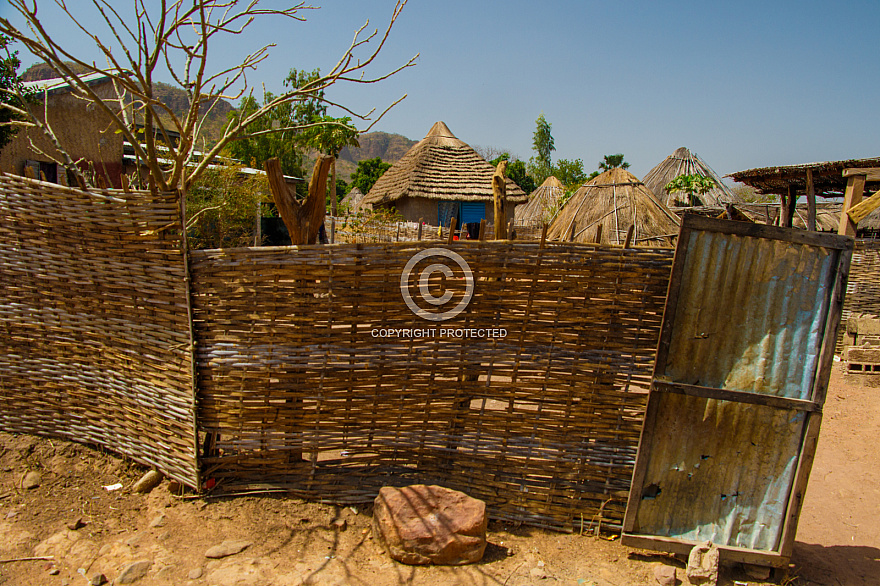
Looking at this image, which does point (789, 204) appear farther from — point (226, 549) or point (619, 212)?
point (226, 549)

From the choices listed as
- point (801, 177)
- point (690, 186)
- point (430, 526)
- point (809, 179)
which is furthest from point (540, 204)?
point (430, 526)

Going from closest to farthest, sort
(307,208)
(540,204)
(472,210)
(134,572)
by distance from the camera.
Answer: (134,572) < (307,208) < (472,210) < (540,204)

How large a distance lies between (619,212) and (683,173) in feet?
34.8

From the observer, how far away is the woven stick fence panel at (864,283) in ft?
29.9

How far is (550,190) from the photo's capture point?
26594 mm

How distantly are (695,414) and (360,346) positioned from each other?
217 centimetres

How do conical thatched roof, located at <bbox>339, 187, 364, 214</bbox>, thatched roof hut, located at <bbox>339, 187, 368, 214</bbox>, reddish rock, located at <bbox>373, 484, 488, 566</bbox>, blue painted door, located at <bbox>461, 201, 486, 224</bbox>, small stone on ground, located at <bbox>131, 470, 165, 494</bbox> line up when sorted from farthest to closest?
conical thatched roof, located at <bbox>339, 187, 364, 214</bbox>
thatched roof hut, located at <bbox>339, 187, 368, 214</bbox>
blue painted door, located at <bbox>461, 201, 486, 224</bbox>
small stone on ground, located at <bbox>131, 470, 165, 494</bbox>
reddish rock, located at <bbox>373, 484, 488, 566</bbox>

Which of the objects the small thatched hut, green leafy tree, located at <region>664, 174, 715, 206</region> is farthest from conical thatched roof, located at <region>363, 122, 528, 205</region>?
green leafy tree, located at <region>664, 174, 715, 206</region>

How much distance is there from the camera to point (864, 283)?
9258mm

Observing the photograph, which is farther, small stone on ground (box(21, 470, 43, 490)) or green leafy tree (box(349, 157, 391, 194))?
green leafy tree (box(349, 157, 391, 194))

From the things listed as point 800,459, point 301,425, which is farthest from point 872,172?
point 301,425

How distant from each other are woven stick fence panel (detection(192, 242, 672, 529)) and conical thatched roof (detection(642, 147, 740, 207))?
17941 millimetres

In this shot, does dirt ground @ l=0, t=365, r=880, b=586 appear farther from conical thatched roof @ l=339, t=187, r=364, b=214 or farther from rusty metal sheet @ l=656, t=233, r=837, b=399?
conical thatched roof @ l=339, t=187, r=364, b=214

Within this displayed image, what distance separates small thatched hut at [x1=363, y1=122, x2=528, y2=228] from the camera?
55.8 feet
